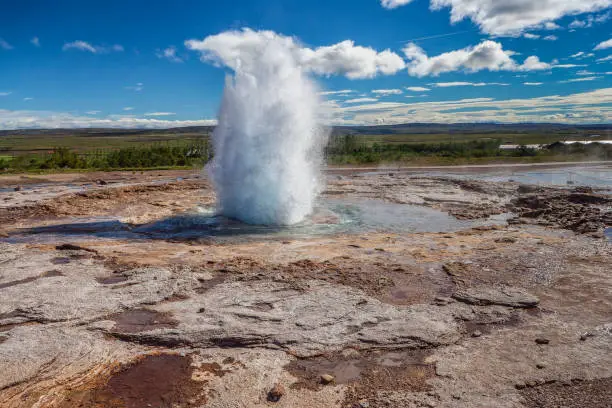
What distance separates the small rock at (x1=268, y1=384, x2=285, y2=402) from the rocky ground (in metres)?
0.02

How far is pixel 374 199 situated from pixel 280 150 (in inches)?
256

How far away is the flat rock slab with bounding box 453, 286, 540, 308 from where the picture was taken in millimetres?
7086

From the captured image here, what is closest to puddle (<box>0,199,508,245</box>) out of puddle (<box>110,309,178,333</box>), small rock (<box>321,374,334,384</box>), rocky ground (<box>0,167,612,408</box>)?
rocky ground (<box>0,167,612,408</box>)

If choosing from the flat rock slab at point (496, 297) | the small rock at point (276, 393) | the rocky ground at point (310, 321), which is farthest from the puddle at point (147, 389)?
the flat rock slab at point (496, 297)

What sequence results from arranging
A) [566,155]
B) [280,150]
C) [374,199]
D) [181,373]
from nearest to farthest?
[181,373]
[280,150]
[374,199]
[566,155]

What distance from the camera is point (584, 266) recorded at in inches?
352

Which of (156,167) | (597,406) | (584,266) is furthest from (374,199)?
(156,167)

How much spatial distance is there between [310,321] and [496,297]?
10.5 ft

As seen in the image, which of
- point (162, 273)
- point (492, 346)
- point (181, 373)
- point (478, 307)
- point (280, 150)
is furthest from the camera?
point (280, 150)

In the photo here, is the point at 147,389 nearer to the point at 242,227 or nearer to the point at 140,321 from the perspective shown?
the point at 140,321

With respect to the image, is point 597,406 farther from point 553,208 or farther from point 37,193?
point 37,193

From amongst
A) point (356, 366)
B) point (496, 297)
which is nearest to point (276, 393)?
point (356, 366)

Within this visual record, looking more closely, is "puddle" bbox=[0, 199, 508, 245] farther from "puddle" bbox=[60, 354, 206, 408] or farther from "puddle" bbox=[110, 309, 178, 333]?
"puddle" bbox=[60, 354, 206, 408]

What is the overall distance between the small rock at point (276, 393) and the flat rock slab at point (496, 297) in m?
3.70
